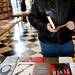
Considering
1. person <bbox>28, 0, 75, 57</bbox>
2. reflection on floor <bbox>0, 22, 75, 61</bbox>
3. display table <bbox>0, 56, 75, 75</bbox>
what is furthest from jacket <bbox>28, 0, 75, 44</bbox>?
reflection on floor <bbox>0, 22, 75, 61</bbox>

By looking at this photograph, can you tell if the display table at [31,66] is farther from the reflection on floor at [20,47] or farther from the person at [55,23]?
the reflection on floor at [20,47]

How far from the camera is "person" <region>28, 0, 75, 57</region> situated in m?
1.65

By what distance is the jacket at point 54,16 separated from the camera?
1.65 meters

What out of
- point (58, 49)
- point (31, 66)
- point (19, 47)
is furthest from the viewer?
point (19, 47)

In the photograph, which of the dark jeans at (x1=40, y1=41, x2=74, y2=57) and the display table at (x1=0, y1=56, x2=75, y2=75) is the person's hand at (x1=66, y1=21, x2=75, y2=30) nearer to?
the dark jeans at (x1=40, y1=41, x2=74, y2=57)

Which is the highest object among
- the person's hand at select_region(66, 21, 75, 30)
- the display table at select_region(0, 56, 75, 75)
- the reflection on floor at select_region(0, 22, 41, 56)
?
the person's hand at select_region(66, 21, 75, 30)

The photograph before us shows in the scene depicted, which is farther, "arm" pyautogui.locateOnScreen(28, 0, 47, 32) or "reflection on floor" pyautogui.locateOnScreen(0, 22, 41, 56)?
"reflection on floor" pyautogui.locateOnScreen(0, 22, 41, 56)

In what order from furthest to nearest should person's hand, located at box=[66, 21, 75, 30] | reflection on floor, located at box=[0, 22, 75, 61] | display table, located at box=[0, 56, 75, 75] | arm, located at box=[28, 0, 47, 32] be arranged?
reflection on floor, located at box=[0, 22, 75, 61]
arm, located at box=[28, 0, 47, 32]
person's hand, located at box=[66, 21, 75, 30]
display table, located at box=[0, 56, 75, 75]

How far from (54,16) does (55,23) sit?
6 cm

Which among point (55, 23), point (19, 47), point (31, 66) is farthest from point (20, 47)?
point (31, 66)

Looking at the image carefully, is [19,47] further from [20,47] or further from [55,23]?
[55,23]

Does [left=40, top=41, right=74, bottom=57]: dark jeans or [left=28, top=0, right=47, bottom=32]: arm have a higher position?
[left=28, top=0, right=47, bottom=32]: arm

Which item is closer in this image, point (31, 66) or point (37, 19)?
point (31, 66)

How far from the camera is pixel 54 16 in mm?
1659
